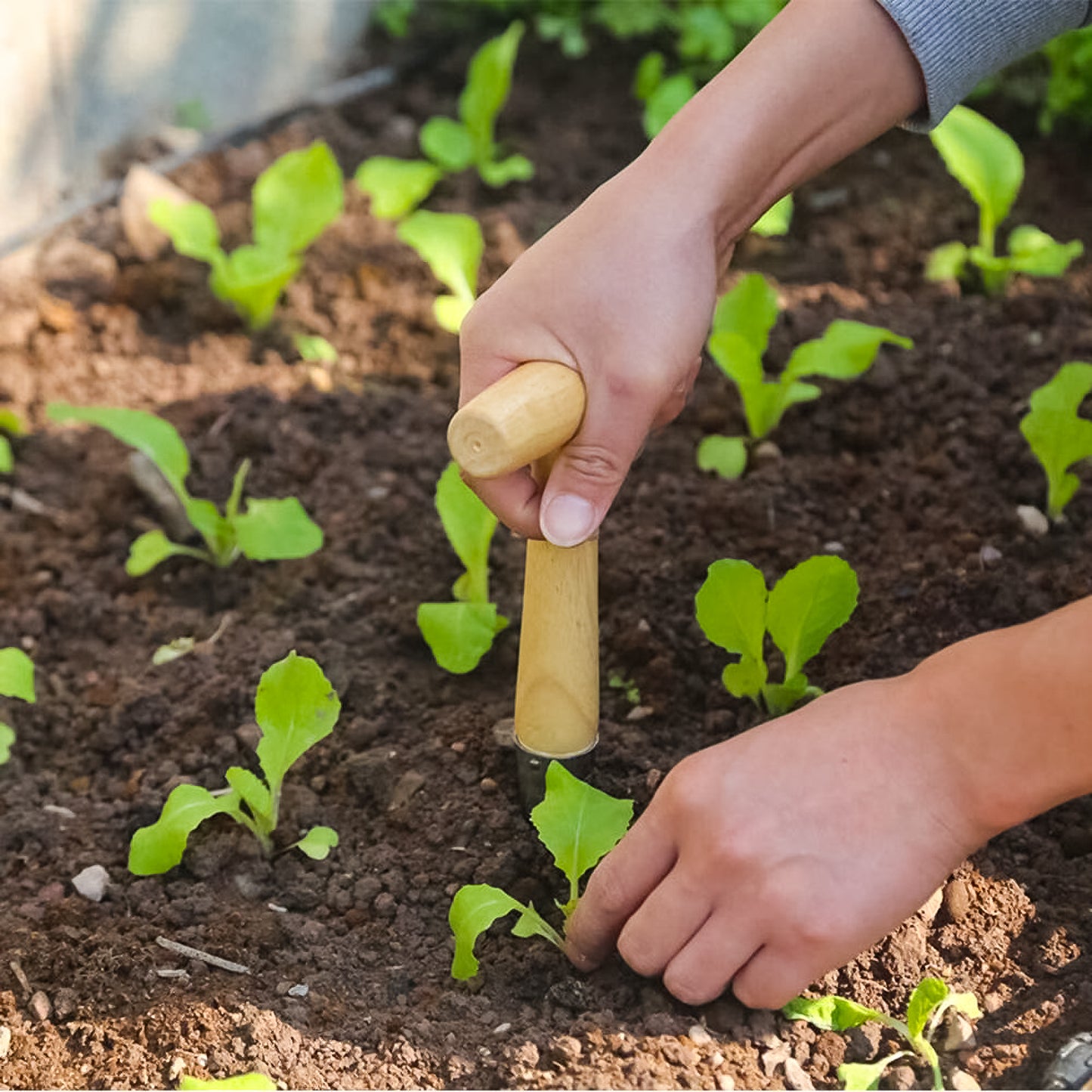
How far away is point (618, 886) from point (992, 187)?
1.40m

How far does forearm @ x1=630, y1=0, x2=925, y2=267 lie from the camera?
52.9 inches

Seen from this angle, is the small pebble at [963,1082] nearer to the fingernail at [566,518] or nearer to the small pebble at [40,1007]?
the fingernail at [566,518]

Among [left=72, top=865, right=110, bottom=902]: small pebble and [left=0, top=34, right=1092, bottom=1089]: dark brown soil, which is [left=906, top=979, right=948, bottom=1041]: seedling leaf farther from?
[left=72, top=865, right=110, bottom=902]: small pebble

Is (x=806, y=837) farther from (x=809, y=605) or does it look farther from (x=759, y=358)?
(x=759, y=358)

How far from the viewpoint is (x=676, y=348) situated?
1299 millimetres

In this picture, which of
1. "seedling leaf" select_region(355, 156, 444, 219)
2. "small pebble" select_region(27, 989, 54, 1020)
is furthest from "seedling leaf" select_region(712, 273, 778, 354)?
"small pebble" select_region(27, 989, 54, 1020)

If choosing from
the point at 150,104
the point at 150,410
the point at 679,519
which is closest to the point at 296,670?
the point at 679,519

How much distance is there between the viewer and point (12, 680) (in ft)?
5.01

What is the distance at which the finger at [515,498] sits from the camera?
1.27m

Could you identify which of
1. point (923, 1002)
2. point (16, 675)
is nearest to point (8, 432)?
point (16, 675)

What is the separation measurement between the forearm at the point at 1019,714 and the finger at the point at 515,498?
14.3 inches

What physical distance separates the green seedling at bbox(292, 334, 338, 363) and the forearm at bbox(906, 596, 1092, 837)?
1316mm

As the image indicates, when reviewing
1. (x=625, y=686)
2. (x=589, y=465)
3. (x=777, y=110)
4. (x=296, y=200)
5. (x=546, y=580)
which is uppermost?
(x=777, y=110)

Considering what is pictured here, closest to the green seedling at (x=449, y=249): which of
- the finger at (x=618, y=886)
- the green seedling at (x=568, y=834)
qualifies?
the green seedling at (x=568, y=834)
